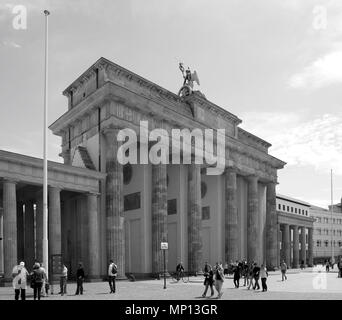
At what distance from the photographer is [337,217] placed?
13888 centimetres

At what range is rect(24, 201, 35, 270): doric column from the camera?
40844 millimetres

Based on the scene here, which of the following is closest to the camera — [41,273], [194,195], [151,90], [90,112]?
[41,273]

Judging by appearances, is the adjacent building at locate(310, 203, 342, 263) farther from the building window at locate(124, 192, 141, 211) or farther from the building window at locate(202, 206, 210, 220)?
the building window at locate(124, 192, 141, 211)

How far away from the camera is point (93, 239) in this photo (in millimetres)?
35750

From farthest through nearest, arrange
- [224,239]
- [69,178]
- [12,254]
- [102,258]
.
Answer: [224,239] → [102,258] → [69,178] → [12,254]

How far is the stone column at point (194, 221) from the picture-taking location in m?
46.1

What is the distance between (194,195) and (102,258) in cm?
1299

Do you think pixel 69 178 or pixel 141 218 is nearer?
pixel 69 178

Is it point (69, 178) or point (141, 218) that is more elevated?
point (69, 178)

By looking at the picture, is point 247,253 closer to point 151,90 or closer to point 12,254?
point 151,90

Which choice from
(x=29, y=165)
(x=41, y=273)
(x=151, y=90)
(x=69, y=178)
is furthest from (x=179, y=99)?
(x=41, y=273)

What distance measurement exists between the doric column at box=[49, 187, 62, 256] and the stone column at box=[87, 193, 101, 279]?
9.21ft

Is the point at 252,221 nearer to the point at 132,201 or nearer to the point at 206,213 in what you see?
the point at 206,213

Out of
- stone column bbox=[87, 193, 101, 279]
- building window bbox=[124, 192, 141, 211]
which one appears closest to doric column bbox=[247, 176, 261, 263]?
building window bbox=[124, 192, 141, 211]
